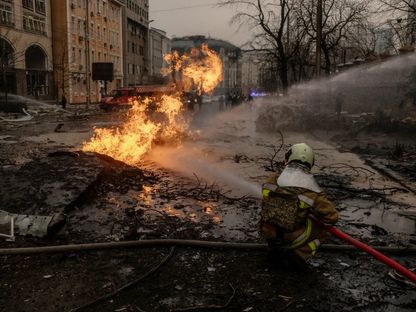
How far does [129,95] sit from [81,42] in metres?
20.0

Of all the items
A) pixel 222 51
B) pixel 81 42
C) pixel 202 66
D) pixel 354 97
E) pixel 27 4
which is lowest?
pixel 354 97

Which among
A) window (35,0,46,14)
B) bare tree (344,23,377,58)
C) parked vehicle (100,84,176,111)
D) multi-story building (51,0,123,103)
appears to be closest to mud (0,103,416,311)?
bare tree (344,23,377,58)

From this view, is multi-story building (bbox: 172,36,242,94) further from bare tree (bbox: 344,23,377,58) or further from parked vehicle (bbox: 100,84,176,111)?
parked vehicle (bbox: 100,84,176,111)

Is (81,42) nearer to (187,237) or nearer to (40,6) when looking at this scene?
(40,6)

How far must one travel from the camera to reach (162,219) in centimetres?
672

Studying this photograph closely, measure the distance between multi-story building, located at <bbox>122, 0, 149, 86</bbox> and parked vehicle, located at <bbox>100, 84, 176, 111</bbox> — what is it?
30531 millimetres

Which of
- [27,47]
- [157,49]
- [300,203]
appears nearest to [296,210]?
[300,203]

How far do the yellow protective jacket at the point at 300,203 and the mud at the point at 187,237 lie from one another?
566 mm

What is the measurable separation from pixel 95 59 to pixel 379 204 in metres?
53.7

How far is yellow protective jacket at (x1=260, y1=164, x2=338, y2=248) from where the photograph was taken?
169 inches

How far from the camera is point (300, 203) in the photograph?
14.1 feet

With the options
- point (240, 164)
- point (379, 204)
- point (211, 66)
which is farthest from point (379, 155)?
point (211, 66)

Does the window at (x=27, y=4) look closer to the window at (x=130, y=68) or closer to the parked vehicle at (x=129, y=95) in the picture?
the parked vehicle at (x=129, y=95)

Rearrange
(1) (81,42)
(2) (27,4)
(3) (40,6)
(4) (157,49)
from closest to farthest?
(2) (27,4) → (3) (40,6) → (1) (81,42) → (4) (157,49)
